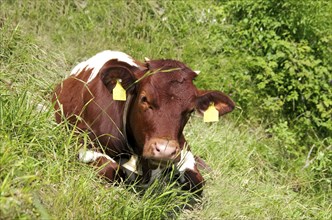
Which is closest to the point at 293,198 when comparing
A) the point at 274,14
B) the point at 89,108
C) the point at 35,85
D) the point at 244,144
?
the point at 244,144

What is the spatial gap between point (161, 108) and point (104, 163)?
0.64 meters

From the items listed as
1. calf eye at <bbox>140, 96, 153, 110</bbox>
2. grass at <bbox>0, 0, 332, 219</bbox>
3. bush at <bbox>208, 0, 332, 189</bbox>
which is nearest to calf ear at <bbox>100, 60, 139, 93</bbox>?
calf eye at <bbox>140, 96, 153, 110</bbox>

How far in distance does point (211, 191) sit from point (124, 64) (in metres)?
1.31

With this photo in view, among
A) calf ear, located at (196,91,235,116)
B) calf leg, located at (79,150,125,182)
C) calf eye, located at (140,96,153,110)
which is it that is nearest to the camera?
calf eye, located at (140,96,153,110)

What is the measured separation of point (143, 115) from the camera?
187 inches

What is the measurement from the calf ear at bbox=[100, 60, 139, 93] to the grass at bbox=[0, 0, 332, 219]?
48 cm

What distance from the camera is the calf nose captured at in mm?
4398

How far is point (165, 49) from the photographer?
891 cm

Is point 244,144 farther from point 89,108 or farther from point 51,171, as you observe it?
point 51,171

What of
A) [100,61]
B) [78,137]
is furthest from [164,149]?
[100,61]

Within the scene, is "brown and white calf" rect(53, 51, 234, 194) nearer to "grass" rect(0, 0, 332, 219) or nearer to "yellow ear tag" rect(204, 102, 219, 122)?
"yellow ear tag" rect(204, 102, 219, 122)

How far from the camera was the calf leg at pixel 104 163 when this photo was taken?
16.0 ft

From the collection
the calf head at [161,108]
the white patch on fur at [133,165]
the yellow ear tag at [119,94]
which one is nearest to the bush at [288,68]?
the white patch on fur at [133,165]

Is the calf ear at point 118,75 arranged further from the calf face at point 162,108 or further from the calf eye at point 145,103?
the calf eye at point 145,103
